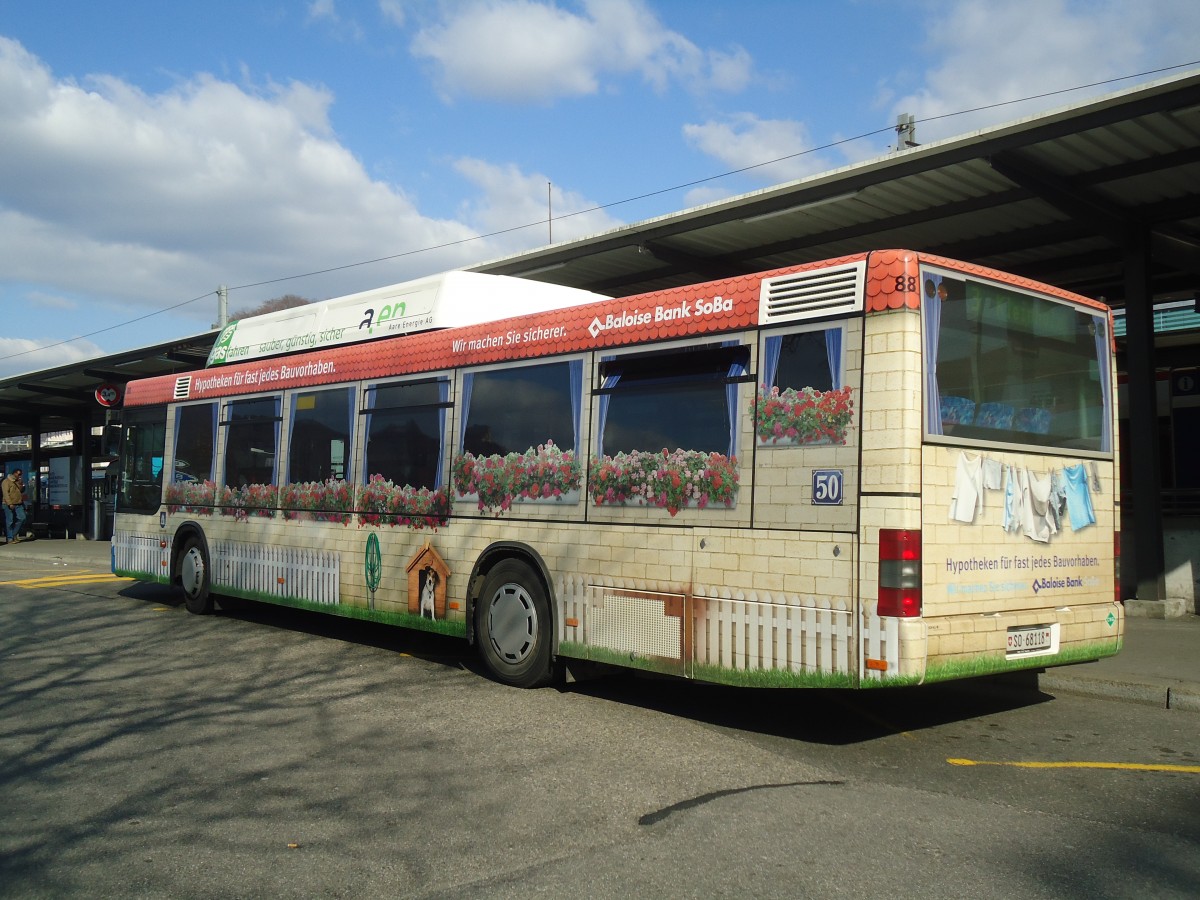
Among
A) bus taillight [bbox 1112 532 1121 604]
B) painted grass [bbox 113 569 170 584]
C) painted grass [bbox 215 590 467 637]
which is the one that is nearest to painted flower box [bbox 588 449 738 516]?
painted grass [bbox 215 590 467 637]

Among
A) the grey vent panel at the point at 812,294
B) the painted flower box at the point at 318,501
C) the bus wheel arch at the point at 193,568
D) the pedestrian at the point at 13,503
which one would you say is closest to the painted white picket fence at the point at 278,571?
the bus wheel arch at the point at 193,568

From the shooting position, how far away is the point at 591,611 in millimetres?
7551

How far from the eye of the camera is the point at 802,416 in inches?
250

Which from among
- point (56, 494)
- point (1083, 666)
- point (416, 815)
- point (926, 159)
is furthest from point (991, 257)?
point (56, 494)

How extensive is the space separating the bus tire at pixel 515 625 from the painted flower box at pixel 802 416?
2395mm

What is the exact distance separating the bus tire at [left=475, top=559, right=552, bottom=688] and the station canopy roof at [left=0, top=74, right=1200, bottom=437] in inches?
229

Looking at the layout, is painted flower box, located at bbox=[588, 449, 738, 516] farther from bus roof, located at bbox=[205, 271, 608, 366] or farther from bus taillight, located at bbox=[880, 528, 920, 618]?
bus roof, located at bbox=[205, 271, 608, 366]

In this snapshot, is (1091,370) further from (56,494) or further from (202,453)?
(56,494)

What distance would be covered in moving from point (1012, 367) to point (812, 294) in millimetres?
1392

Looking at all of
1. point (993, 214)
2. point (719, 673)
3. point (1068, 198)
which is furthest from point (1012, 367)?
point (993, 214)

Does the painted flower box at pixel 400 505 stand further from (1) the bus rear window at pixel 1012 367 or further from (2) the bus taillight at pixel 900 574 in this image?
(1) the bus rear window at pixel 1012 367

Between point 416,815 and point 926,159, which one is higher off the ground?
point 926,159

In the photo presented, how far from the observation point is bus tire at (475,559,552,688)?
801 centimetres

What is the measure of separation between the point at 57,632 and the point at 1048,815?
32.4 feet
